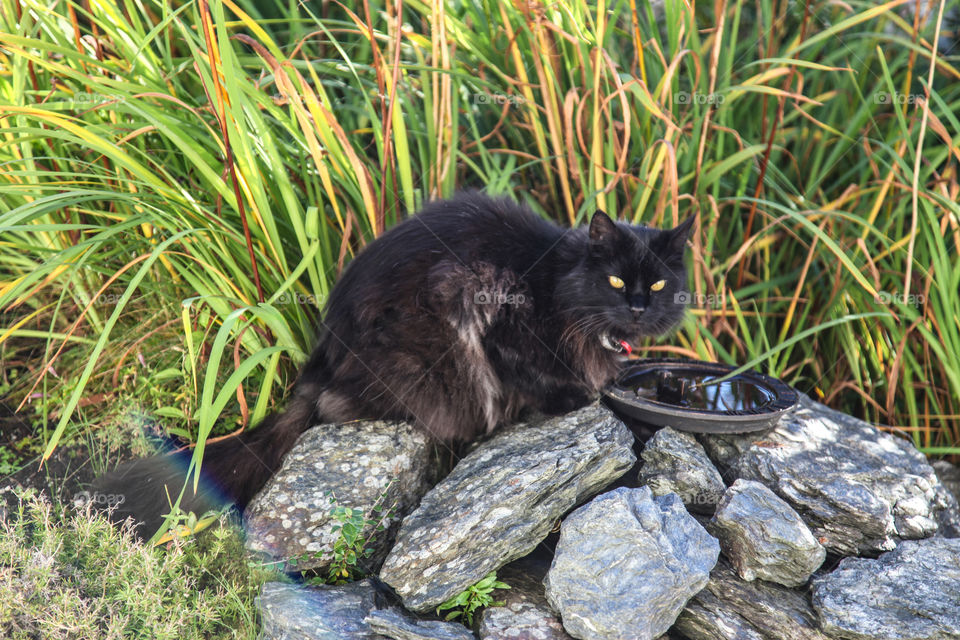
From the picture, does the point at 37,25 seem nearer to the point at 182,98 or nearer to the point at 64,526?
the point at 182,98

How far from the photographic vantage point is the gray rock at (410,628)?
1.88m

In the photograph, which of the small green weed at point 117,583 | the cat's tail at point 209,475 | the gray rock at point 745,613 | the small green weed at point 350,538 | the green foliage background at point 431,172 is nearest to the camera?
the small green weed at point 117,583

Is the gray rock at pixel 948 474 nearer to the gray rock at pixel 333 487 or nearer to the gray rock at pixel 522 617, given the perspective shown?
the gray rock at pixel 522 617

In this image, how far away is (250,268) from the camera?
2777mm

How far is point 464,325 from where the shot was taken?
242cm

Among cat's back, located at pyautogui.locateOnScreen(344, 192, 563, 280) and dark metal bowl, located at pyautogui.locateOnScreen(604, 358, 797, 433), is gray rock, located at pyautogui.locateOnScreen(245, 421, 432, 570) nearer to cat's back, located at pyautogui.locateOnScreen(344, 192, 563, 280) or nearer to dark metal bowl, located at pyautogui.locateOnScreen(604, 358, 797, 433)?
cat's back, located at pyautogui.locateOnScreen(344, 192, 563, 280)

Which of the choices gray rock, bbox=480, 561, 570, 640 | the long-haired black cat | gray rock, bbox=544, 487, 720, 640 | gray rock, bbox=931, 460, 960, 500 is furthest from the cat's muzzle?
gray rock, bbox=931, 460, 960, 500

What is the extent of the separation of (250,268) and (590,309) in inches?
53.3

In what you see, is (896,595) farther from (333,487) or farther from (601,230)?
(333,487)

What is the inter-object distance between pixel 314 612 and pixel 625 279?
1.42 meters

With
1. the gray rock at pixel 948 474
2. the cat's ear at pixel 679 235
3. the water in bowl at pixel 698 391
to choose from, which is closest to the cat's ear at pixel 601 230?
the cat's ear at pixel 679 235

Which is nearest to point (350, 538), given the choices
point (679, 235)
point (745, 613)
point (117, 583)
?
point (117, 583)

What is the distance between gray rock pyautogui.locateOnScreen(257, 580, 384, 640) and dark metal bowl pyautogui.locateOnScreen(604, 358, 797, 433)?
1.13 meters

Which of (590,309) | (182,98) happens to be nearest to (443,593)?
(590,309)
